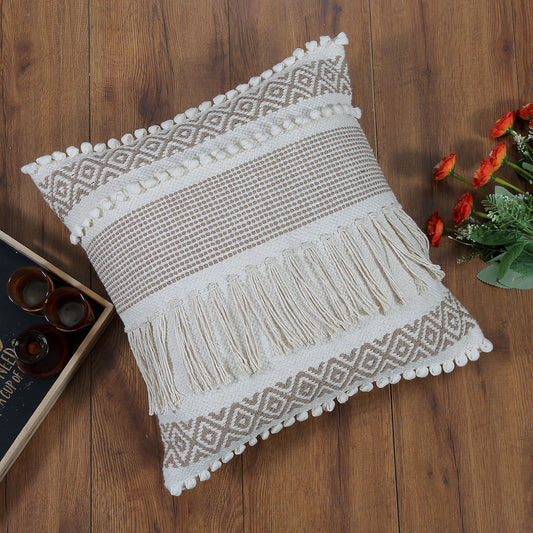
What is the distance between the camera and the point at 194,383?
1.93 ft

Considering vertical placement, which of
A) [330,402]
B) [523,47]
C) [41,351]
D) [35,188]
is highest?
[523,47]

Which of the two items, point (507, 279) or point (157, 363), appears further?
point (507, 279)

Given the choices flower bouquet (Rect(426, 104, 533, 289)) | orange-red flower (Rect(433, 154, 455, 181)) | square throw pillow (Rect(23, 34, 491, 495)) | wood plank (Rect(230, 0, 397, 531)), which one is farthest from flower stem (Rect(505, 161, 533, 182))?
wood plank (Rect(230, 0, 397, 531))

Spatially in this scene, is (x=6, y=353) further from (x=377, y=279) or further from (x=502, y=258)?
(x=502, y=258)

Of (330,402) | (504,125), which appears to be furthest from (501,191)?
(330,402)

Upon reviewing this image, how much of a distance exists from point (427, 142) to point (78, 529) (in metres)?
0.96

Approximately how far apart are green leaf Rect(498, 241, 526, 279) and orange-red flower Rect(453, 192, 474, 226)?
0.30 feet

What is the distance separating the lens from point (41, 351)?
0.73 metres

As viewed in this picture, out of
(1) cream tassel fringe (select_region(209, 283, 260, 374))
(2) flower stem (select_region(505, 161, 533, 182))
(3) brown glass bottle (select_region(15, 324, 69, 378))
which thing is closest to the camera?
(1) cream tassel fringe (select_region(209, 283, 260, 374))

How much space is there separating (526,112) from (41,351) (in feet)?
3.10

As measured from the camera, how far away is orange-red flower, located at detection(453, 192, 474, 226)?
2.57 ft

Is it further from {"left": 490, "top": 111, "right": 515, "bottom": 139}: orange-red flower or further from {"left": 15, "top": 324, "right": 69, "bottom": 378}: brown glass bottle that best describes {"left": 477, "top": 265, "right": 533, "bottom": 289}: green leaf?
{"left": 15, "top": 324, "right": 69, "bottom": 378}: brown glass bottle

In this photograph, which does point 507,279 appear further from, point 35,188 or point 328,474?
point 35,188

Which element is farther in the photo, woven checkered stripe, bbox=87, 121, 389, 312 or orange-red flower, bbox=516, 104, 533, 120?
orange-red flower, bbox=516, 104, 533, 120
